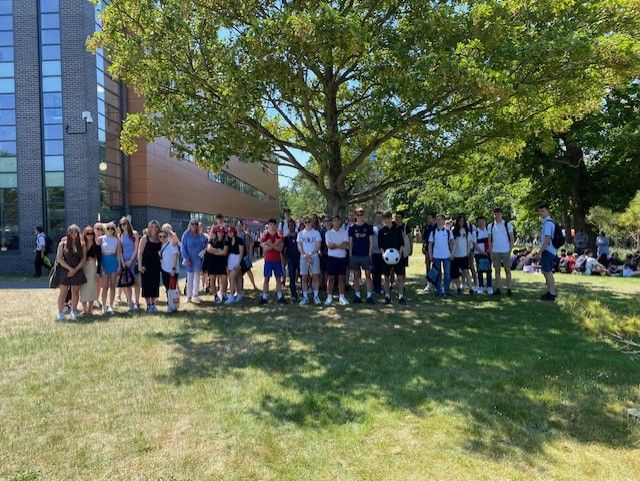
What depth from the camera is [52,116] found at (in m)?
22.0

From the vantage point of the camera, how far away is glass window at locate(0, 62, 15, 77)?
71.7 ft

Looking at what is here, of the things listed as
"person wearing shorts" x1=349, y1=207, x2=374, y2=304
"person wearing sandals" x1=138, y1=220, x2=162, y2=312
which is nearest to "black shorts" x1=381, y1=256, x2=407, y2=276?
"person wearing shorts" x1=349, y1=207, x2=374, y2=304

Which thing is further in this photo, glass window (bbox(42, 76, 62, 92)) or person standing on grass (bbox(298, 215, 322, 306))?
glass window (bbox(42, 76, 62, 92))

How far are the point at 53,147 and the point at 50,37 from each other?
14.6 ft

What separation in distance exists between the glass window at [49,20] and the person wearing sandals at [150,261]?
16.7 m

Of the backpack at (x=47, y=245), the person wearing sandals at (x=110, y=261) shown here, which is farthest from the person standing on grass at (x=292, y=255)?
the backpack at (x=47, y=245)

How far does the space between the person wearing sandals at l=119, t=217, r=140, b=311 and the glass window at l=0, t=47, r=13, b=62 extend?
53.0 ft

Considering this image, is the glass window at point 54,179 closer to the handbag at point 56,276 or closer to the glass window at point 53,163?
the glass window at point 53,163

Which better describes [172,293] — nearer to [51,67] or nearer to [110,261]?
[110,261]

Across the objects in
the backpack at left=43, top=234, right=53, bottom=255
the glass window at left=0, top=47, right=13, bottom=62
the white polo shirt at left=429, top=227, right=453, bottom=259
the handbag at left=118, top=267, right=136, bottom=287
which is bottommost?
the handbag at left=118, top=267, right=136, bottom=287

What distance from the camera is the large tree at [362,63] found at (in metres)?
8.66

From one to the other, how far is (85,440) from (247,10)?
27.5 feet

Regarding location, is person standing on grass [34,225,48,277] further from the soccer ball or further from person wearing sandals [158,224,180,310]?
the soccer ball

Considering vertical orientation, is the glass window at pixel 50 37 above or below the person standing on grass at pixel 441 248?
above
